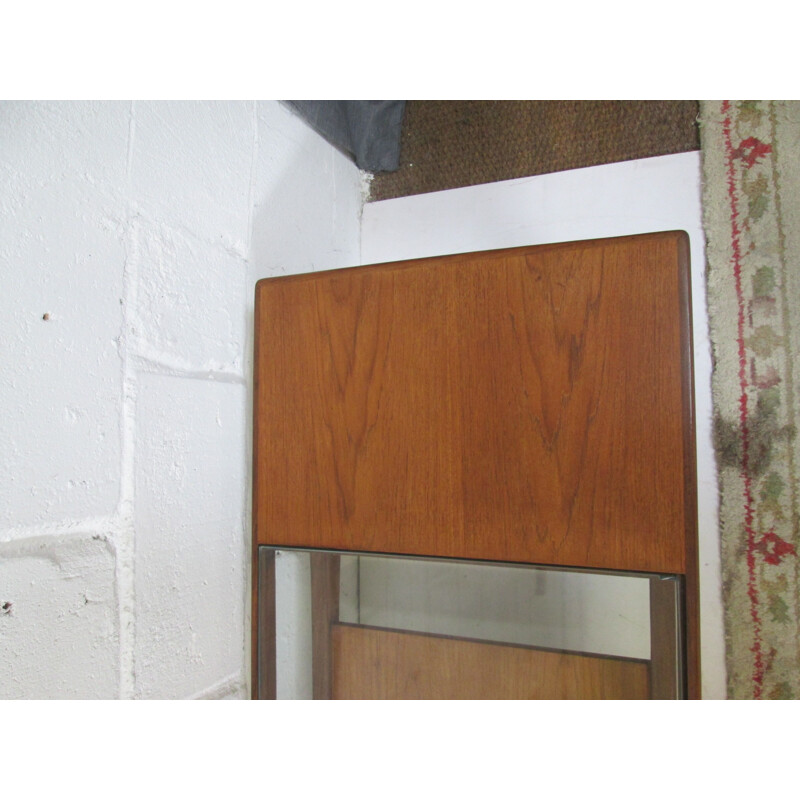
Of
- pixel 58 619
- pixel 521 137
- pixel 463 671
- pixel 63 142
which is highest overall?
pixel 521 137

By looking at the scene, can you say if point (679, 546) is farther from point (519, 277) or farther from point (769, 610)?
point (769, 610)

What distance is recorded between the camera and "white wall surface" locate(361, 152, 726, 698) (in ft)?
3.58

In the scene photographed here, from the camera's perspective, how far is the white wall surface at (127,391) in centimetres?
65

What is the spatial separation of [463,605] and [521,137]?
95cm

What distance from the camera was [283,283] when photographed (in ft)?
2.98

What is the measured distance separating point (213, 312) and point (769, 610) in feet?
3.43

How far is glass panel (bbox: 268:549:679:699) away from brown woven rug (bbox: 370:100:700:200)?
0.85 metres

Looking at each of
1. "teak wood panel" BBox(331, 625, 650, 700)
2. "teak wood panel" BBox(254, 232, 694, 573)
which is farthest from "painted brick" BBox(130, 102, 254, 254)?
"teak wood panel" BBox(331, 625, 650, 700)

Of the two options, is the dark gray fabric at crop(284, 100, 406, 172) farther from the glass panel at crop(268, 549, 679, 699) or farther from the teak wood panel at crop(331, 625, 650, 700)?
the teak wood panel at crop(331, 625, 650, 700)

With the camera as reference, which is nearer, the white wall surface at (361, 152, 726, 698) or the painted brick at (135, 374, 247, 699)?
the painted brick at (135, 374, 247, 699)

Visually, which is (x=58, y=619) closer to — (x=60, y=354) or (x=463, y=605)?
(x=60, y=354)

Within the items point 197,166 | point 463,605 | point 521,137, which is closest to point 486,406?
point 463,605

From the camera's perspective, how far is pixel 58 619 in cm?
68
